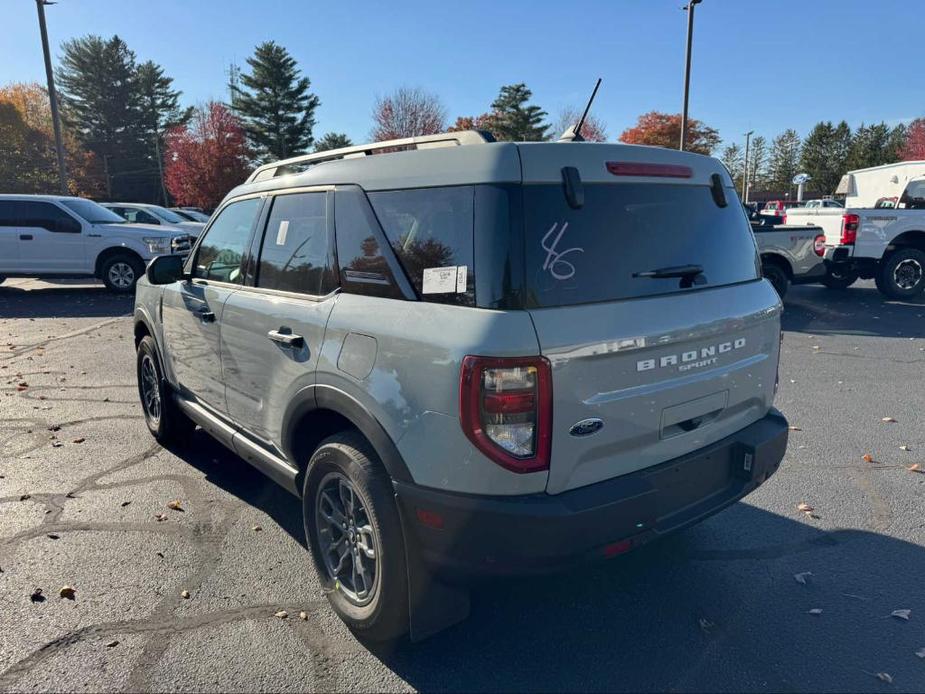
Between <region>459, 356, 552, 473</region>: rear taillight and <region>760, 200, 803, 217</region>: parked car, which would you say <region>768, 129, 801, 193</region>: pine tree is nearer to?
<region>760, 200, 803, 217</region>: parked car

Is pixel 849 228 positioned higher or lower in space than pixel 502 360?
higher

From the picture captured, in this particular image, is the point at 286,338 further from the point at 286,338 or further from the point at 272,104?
the point at 272,104

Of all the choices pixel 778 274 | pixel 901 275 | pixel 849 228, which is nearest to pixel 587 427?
pixel 778 274

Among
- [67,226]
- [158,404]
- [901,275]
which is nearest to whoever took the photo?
[158,404]

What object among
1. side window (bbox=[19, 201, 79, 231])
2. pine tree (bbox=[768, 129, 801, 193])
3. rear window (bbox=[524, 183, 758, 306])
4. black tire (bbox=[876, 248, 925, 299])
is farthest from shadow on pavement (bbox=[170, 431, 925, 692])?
pine tree (bbox=[768, 129, 801, 193])

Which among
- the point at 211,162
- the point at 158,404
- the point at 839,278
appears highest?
the point at 211,162

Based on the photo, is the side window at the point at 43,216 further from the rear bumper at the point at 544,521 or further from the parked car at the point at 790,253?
the rear bumper at the point at 544,521

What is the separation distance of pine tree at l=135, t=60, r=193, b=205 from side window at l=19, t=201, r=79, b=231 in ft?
160

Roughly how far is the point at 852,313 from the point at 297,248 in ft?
34.3

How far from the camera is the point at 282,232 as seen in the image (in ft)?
10.7

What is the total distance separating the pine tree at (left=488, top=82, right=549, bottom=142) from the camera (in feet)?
167

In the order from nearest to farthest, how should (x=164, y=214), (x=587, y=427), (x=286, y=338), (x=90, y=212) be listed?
(x=587, y=427) → (x=286, y=338) → (x=90, y=212) → (x=164, y=214)

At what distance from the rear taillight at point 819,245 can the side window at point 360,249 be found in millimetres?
10348

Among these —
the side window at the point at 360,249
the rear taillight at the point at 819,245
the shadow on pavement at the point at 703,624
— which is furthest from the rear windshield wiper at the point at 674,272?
the rear taillight at the point at 819,245
